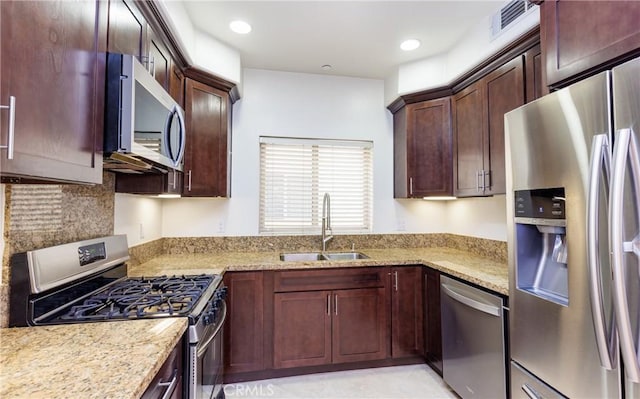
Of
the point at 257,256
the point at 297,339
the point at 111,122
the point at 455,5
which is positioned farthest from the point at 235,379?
the point at 455,5

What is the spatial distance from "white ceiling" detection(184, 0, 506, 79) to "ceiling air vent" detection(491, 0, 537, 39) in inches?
2.6

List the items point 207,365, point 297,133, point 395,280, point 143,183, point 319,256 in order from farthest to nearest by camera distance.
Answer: point 297,133 → point 319,256 → point 395,280 → point 143,183 → point 207,365

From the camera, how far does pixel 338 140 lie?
3184mm

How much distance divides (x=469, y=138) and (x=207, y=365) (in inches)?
Answer: 95.3

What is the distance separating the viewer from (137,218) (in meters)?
2.28

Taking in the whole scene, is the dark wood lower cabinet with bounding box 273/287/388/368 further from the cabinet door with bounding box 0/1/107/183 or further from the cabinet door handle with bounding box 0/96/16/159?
the cabinet door handle with bounding box 0/96/16/159

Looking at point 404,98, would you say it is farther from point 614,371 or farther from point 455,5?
point 614,371

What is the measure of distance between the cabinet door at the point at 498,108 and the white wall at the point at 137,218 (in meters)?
2.57

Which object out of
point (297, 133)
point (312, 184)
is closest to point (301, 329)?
point (312, 184)

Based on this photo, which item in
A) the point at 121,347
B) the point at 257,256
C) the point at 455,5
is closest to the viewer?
the point at 121,347

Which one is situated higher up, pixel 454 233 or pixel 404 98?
pixel 404 98

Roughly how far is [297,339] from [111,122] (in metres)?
1.97

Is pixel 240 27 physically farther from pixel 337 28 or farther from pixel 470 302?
pixel 470 302

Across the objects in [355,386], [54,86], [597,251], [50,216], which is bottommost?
[355,386]
